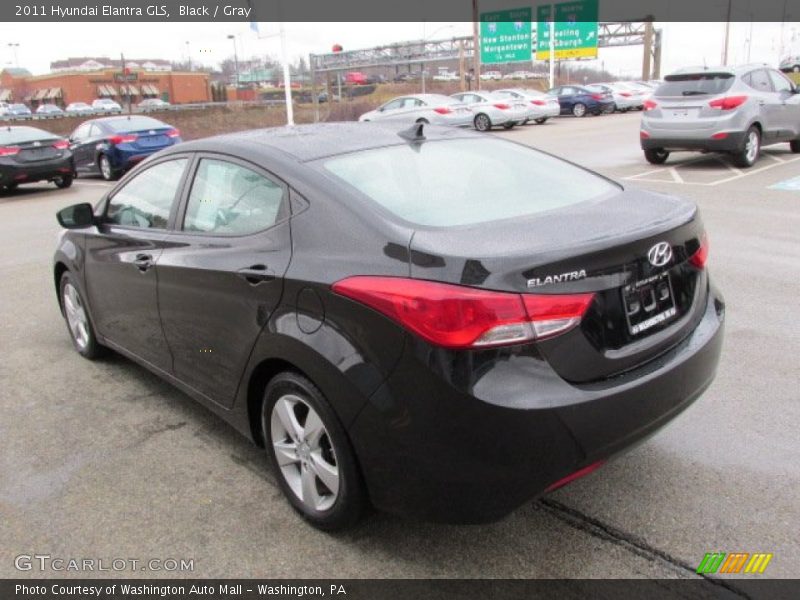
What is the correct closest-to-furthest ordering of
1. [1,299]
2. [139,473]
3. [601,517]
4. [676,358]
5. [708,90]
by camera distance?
[676,358], [601,517], [139,473], [1,299], [708,90]

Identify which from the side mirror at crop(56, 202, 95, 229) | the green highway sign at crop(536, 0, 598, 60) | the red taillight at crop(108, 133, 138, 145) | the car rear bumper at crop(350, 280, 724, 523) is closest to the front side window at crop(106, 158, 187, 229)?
the side mirror at crop(56, 202, 95, 229)

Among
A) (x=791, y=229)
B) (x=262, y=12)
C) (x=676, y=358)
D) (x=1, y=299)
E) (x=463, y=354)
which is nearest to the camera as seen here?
(x=463, y=354)

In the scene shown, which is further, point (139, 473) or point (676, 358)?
point (139, 473)

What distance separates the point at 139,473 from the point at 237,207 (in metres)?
1.38

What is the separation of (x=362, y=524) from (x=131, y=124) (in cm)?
1601

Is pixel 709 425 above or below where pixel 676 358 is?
below

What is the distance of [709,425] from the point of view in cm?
363

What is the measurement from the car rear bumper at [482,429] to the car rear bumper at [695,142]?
11038mm

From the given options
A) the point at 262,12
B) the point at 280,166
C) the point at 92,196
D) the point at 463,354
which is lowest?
the point at 92,196

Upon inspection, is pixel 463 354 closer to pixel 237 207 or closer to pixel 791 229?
pixel 237 207

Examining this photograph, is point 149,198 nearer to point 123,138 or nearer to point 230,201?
point 230,201

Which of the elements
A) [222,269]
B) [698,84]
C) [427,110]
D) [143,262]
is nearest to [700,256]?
[222,269]

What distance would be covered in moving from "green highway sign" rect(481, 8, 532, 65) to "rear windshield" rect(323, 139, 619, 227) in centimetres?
4479

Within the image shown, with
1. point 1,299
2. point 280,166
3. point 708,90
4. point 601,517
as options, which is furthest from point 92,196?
point 601,517
